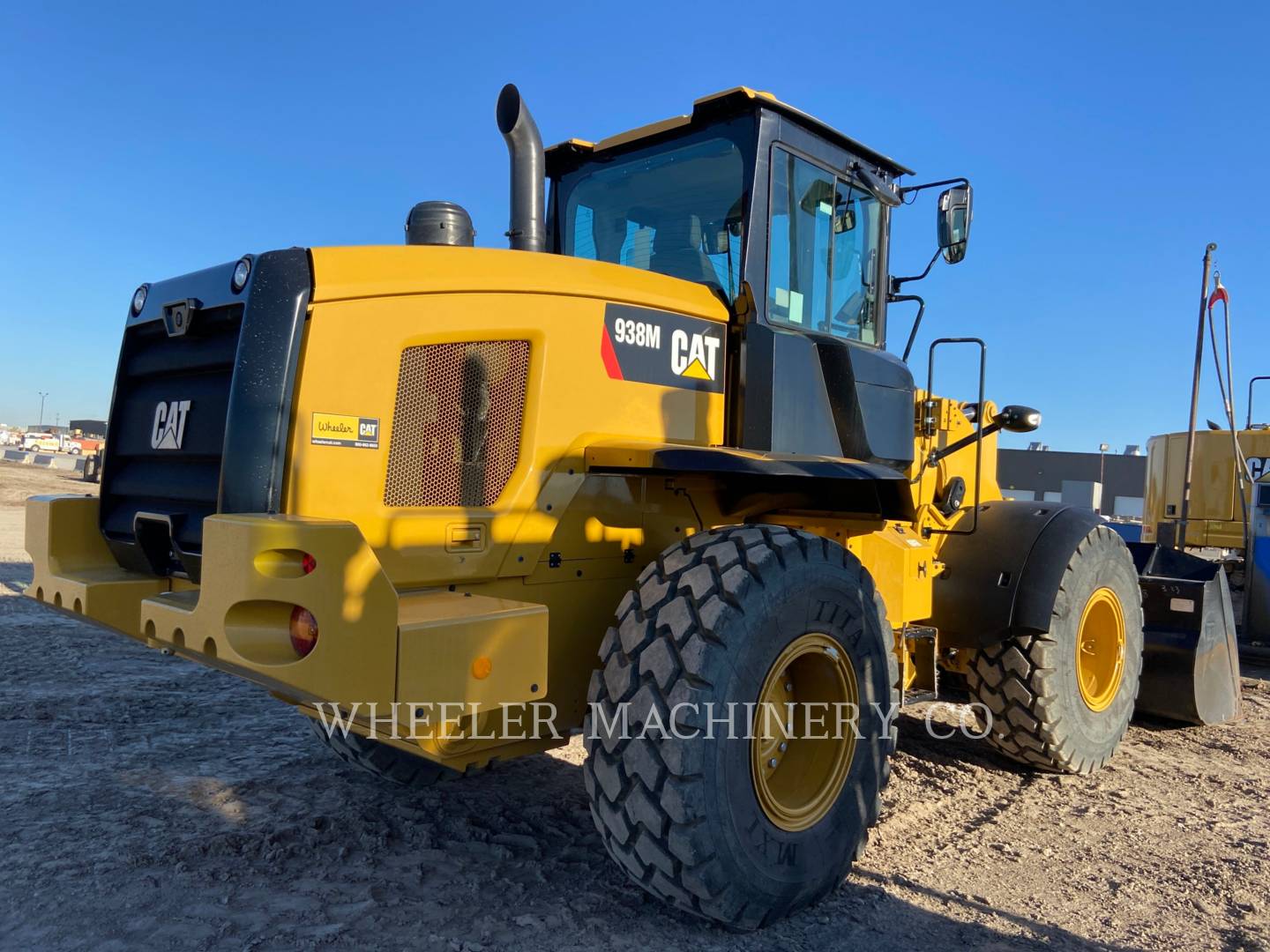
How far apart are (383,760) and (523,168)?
8.45 ft

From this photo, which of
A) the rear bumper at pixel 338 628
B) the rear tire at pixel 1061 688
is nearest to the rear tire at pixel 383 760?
the rear bumper at pixel 338 628

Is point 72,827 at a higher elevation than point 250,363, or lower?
lower

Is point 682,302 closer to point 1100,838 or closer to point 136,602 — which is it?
point 136,602

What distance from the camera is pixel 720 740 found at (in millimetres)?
2887

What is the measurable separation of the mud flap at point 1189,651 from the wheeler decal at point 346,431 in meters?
4.97

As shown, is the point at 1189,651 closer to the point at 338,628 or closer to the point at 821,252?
the point at 821,252

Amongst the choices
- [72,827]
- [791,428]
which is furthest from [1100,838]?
[72,827]

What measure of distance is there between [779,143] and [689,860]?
2.74m

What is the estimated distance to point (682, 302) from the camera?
Answer: 360 cm

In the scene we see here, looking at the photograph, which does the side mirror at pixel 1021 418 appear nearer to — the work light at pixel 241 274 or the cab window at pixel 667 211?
the cab window at pixel 667 211

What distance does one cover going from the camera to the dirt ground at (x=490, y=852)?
9.89ft

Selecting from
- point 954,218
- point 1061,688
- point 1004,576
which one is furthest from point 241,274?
point 1061,688

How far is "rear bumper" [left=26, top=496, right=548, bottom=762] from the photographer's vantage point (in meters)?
2.39

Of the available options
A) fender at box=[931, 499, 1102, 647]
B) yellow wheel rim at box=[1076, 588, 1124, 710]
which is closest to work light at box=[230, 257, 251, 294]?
fender at box=[931, 499, 1102, 647]
